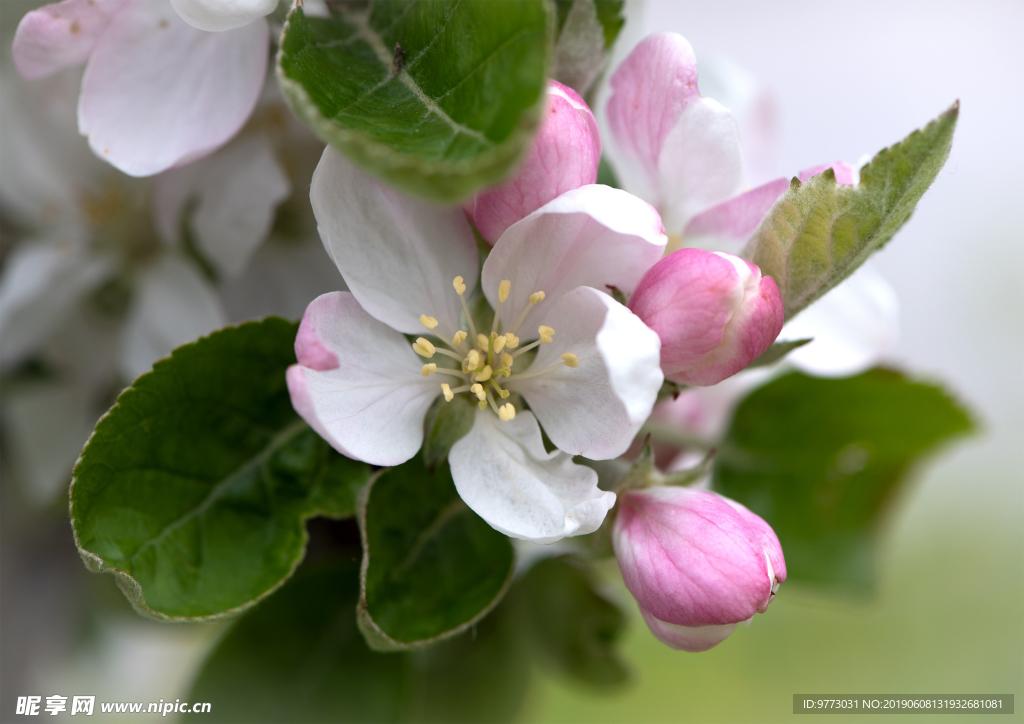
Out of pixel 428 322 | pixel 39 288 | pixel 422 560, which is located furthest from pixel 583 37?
pixel 39 288

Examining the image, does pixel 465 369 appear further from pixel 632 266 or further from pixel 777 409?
pixel 777 409

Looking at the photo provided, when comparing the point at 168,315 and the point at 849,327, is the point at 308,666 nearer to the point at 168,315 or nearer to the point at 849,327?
the point at 168,315

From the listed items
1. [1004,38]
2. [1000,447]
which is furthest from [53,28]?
[1004,38]

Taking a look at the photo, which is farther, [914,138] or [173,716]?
[173,716]

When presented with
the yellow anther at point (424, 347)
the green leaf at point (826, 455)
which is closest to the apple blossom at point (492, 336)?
the yellow anther at point (424, 347)

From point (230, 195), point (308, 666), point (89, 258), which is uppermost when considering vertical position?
point (230, 195)

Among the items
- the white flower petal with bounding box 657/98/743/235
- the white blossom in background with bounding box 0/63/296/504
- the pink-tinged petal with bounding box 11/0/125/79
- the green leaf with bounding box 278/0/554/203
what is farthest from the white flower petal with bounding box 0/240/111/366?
the white flower petal with bounding box 657/98/743/235
